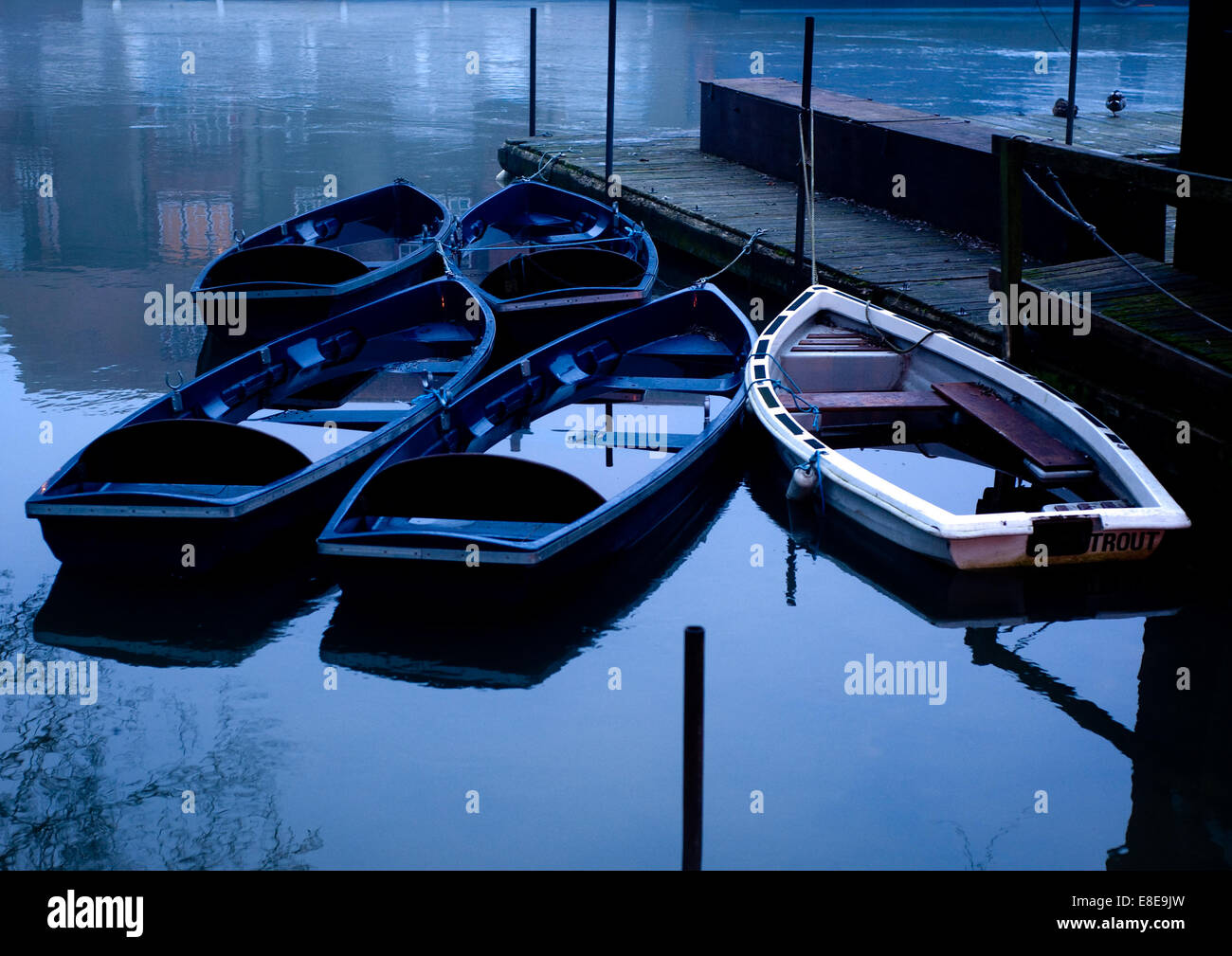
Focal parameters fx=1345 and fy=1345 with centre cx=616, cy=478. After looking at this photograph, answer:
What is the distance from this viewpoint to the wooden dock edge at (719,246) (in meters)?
11.8

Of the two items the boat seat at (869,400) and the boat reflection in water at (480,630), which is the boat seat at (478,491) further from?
the boat seat at (869,400)

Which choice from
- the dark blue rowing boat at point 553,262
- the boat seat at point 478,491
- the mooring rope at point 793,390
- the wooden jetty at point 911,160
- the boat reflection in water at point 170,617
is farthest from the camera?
the dark blue rowing boat at point 553,262

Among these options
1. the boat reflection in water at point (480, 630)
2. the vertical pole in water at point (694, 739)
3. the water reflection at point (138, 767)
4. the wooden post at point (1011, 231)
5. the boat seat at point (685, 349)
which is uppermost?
the wooden post at point (1011, 231)

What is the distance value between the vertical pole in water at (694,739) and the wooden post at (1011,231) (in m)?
6.53

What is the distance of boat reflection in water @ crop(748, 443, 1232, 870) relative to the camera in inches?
252

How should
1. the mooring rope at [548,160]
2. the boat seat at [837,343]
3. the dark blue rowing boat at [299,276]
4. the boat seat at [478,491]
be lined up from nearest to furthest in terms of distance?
the boat seat at [478,491] → the boat seat at [837,343] → the dark blue rowing boat at [299,276] → the mooring rope at [548,160]

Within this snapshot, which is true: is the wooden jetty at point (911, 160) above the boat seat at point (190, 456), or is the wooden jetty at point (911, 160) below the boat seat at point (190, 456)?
above

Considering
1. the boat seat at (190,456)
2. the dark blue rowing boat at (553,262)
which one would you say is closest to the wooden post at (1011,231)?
the dark blue rowing boat at (553,262)

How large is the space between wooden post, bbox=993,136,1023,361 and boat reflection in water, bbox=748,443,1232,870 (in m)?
2.43

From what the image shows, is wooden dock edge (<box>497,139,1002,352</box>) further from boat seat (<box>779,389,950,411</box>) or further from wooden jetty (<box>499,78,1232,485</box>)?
boat seat (<box>779,389,950,411</box>)

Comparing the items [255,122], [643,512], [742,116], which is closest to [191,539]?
[643,512]

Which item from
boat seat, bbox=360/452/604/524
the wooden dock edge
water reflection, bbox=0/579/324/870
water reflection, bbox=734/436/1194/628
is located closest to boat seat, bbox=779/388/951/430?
the wooden dock edge
